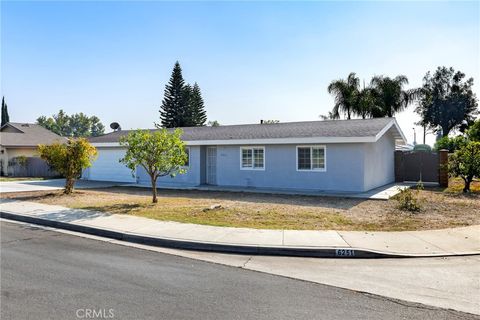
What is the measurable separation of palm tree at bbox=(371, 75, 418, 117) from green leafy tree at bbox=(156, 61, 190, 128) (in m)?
28.7

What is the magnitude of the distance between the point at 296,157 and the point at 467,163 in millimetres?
7621

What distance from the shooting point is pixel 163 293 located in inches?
193

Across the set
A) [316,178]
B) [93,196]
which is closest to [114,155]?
[93,196]

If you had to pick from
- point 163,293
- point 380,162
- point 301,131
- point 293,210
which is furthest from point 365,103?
point 163,293

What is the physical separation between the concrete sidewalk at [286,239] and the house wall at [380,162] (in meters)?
7.67

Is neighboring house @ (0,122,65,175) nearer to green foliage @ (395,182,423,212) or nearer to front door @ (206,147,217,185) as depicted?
front door @ (206,147,217,185)

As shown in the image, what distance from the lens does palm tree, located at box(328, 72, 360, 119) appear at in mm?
41844

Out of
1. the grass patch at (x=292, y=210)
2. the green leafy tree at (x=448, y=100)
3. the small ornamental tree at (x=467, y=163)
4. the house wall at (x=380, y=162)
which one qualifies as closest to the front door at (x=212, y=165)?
the grass patch at (x=292, y=210)

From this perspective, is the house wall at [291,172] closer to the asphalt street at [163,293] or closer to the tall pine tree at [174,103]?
the asphalt street at [163,293]

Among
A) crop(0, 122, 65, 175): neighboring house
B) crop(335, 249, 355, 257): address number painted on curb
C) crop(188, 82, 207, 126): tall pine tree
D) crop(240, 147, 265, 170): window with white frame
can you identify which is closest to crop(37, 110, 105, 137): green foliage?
crop(188, 82, 207, 126): tall pine tree

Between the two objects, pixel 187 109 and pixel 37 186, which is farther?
pixel 187 109

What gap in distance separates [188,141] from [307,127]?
6565 mm

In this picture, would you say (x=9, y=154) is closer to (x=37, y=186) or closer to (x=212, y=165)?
(x=37, y=186)

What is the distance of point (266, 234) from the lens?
8.27 metres
